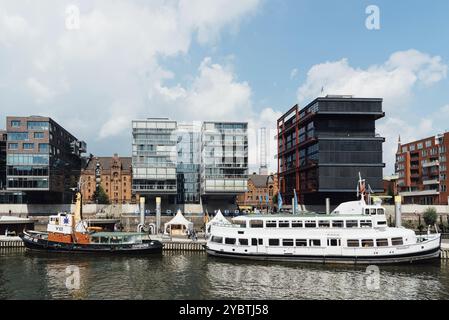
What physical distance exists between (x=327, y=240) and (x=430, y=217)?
49.8 metres

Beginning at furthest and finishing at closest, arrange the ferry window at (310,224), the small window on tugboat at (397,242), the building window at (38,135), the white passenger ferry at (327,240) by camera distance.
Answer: the building window at (38,135), the ferry window at (310,224), the small window on tugboat at (397,242), the white passenger ferry at (327,240)

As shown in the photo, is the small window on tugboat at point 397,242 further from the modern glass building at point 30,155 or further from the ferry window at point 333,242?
the modern glass building at point 30,155

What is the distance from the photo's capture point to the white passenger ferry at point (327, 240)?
4672 cm

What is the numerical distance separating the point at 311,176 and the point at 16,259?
2596 inches

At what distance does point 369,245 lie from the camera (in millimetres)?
47594

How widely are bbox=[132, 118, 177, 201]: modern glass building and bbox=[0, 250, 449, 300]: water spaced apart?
161ft

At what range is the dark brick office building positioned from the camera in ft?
289

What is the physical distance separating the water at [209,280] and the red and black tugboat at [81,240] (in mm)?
3235

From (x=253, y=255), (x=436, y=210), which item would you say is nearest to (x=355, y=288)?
(x=253, y=255)

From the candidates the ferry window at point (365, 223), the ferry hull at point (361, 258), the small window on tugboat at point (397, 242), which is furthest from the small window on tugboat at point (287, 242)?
the small window on tugboat at point (397, 242)

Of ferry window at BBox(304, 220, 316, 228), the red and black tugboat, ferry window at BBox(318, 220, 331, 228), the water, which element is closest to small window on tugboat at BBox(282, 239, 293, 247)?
the water

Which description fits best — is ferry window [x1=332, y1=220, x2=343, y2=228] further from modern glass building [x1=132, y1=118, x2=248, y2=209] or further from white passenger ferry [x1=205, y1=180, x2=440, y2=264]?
modern glass building [x1=132, y1=118, x2=248, y2=209]

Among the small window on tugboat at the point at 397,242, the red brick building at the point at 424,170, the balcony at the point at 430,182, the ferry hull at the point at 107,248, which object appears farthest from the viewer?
the balcony at the point at 430,182
